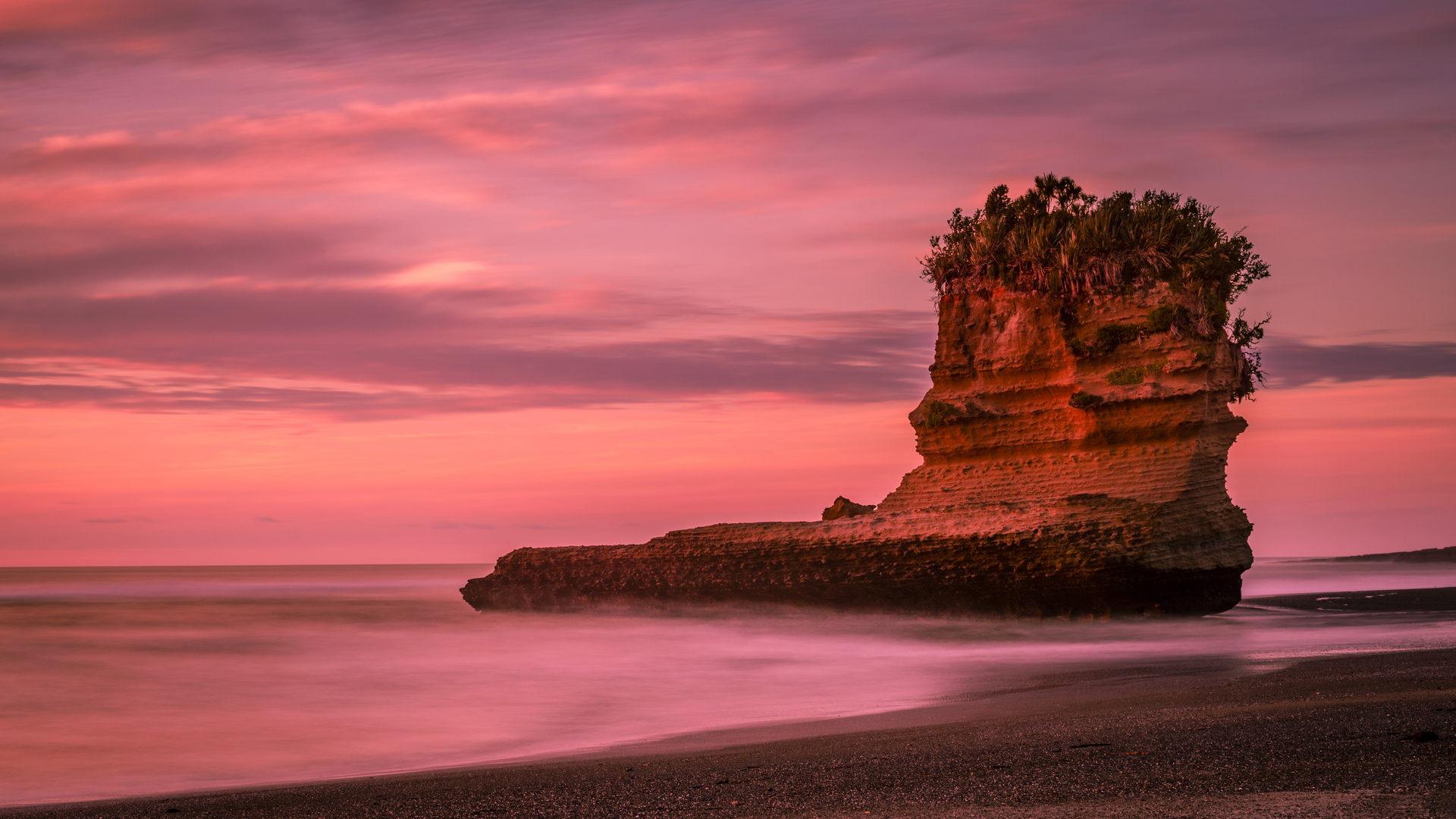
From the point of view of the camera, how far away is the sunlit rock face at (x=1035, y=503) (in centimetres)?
2088

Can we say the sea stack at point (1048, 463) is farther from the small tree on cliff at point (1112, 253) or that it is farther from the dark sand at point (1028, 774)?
the dark sand at point (1028, 774)

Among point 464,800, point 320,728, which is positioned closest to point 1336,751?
point 464,800

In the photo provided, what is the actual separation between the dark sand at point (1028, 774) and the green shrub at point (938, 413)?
652 inches

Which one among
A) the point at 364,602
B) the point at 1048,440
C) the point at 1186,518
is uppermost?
the point at 1048,440

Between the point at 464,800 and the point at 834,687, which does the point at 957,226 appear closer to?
the point at 834,687

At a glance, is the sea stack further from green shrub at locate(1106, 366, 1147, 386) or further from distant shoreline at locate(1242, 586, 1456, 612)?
distant shoreline at locate(1242, 586, 1456, 612)

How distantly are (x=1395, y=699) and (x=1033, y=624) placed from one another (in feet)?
45.2

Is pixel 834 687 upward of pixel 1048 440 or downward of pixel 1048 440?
downward

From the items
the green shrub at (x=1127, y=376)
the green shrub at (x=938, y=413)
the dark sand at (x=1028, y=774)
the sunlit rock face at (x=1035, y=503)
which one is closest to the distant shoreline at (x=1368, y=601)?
the sunlit rock face at (x=1035, y=503)

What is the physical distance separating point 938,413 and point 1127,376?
14.9 ft

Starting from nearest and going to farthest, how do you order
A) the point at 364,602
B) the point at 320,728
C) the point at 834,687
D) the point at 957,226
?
the point at 320,728 → the point at 834,687 → the point at 957,226 → the point at 364,602

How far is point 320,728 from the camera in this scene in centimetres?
1151

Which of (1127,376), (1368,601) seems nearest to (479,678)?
(1127,376)

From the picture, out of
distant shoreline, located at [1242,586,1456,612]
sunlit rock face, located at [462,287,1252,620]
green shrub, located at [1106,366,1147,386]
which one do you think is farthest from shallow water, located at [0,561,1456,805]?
green shrub, located at [1106,366,1147,386]
